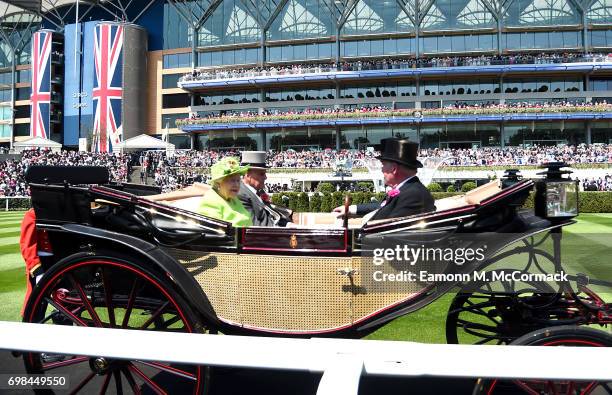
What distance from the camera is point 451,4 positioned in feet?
155

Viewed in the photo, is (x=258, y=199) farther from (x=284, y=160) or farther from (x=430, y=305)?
(x=284, y=160)

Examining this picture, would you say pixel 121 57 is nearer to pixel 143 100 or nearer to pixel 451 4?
pixel 143 100

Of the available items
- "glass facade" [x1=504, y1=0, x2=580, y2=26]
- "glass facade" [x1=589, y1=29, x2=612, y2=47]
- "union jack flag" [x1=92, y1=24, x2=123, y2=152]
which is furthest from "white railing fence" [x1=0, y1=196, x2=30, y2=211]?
"glass facade" [x1=589, y1=29, x2=612, y2=47]

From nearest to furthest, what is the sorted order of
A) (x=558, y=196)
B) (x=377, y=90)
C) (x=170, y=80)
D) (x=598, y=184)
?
(x=558, y=196)
(x=598, y=184)
(x=377, y=90)
(x=170, y=80)

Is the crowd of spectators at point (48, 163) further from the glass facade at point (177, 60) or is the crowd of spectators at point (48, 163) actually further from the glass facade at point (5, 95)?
the glass facade at point (5, 95)

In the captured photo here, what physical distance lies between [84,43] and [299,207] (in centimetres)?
4634

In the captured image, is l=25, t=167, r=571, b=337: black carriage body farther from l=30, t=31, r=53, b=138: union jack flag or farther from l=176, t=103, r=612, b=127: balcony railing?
l=30, t=31, r=53, b=138: union jack flag

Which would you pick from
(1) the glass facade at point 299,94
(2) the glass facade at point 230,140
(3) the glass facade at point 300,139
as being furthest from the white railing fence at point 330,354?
(2) the glass facade at point 230,140

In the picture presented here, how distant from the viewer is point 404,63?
4541 cm

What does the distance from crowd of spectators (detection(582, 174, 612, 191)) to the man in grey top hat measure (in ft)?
103

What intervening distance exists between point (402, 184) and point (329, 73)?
4404cm

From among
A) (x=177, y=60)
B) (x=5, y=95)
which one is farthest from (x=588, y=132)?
(x=5, y=95)

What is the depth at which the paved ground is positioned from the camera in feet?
12.0

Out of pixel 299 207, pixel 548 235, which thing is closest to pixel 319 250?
pixel 548 235
